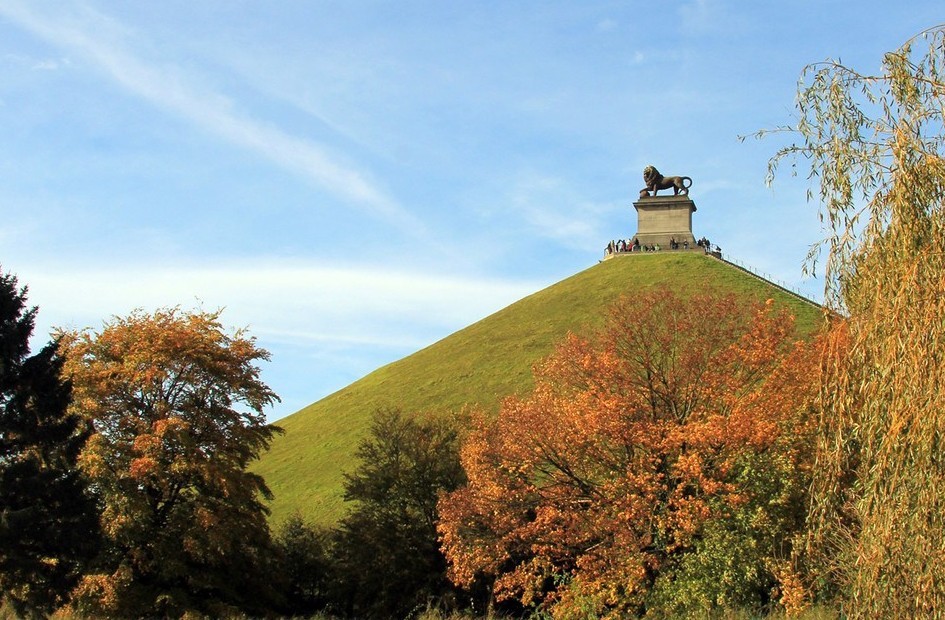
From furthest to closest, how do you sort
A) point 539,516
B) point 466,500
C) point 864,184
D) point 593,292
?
1. point 593,292
2. point 466,500
3. point 539,516
4. point 864,184

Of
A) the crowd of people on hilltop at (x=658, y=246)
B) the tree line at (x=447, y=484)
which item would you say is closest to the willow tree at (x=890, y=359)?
the tree line at (x=447, y=484)

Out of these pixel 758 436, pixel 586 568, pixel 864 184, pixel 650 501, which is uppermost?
pixel 864 184

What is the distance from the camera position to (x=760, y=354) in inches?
1224

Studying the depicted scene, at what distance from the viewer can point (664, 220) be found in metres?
91.9

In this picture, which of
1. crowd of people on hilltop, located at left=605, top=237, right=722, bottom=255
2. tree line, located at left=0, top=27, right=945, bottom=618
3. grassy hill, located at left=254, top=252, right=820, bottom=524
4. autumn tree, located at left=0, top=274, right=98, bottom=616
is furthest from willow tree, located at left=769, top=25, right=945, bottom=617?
crowd of people on hilltop, located at left=605, top=237, right=722, bottom=255

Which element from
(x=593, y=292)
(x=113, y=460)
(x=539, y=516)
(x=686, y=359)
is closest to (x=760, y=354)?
(x=686, y=359)

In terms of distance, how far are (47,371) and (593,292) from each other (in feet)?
188

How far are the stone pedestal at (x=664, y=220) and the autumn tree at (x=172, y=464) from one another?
195 feet

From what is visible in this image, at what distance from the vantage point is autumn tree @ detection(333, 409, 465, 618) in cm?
3694

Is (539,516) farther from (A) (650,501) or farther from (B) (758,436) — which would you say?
(B) (758,436)

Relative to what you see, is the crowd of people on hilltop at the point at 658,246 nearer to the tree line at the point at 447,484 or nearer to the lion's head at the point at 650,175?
the lion's head at the point at 650,175

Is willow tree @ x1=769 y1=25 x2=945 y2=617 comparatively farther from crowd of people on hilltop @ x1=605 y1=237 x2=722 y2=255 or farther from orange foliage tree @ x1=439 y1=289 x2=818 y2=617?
crowd of people on hilltop @ x1=605 y1=237 x2=722 y2=255

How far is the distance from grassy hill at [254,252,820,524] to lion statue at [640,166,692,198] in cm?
614

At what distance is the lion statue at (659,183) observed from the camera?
90.2 meters
